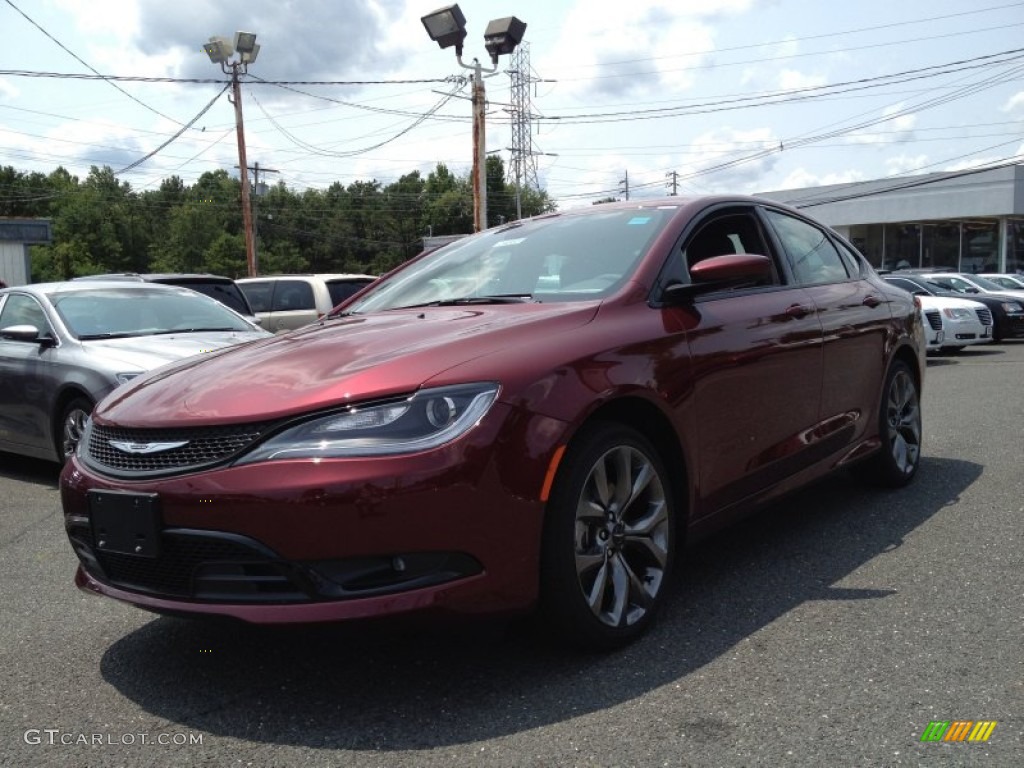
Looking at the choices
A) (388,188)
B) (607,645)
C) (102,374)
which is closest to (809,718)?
(607,645)

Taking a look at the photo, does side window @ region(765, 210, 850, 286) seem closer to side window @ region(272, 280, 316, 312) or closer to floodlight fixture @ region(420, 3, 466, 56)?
side window @ region(272, 280, 316, 312)

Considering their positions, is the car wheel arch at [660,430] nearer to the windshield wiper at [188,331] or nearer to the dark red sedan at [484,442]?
the dark red sedan at [484,442]

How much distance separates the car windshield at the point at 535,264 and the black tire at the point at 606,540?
0.68 m

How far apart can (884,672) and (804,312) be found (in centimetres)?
189

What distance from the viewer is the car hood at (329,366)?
2.78 meters

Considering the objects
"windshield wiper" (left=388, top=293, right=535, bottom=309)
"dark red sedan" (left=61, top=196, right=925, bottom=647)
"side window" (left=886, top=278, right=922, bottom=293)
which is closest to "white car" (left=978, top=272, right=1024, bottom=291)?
"side window" (left=886, top=278, right=922, bottom=293)

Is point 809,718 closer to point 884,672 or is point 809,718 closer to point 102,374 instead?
point 884,672

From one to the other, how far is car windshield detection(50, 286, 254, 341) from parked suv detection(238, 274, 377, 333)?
5432 millimetres

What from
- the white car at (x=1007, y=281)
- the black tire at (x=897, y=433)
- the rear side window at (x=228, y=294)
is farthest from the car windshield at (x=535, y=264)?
the white car at (x=1007, y=281)

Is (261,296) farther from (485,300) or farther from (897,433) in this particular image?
(485,300)

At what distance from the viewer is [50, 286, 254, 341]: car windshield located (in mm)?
6992

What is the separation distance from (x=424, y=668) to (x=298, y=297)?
430 inches

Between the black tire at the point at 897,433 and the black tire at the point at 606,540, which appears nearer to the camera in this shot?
the black tire at the point at 606,540

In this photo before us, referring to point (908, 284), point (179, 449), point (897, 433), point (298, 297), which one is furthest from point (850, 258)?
point (908, 284)
